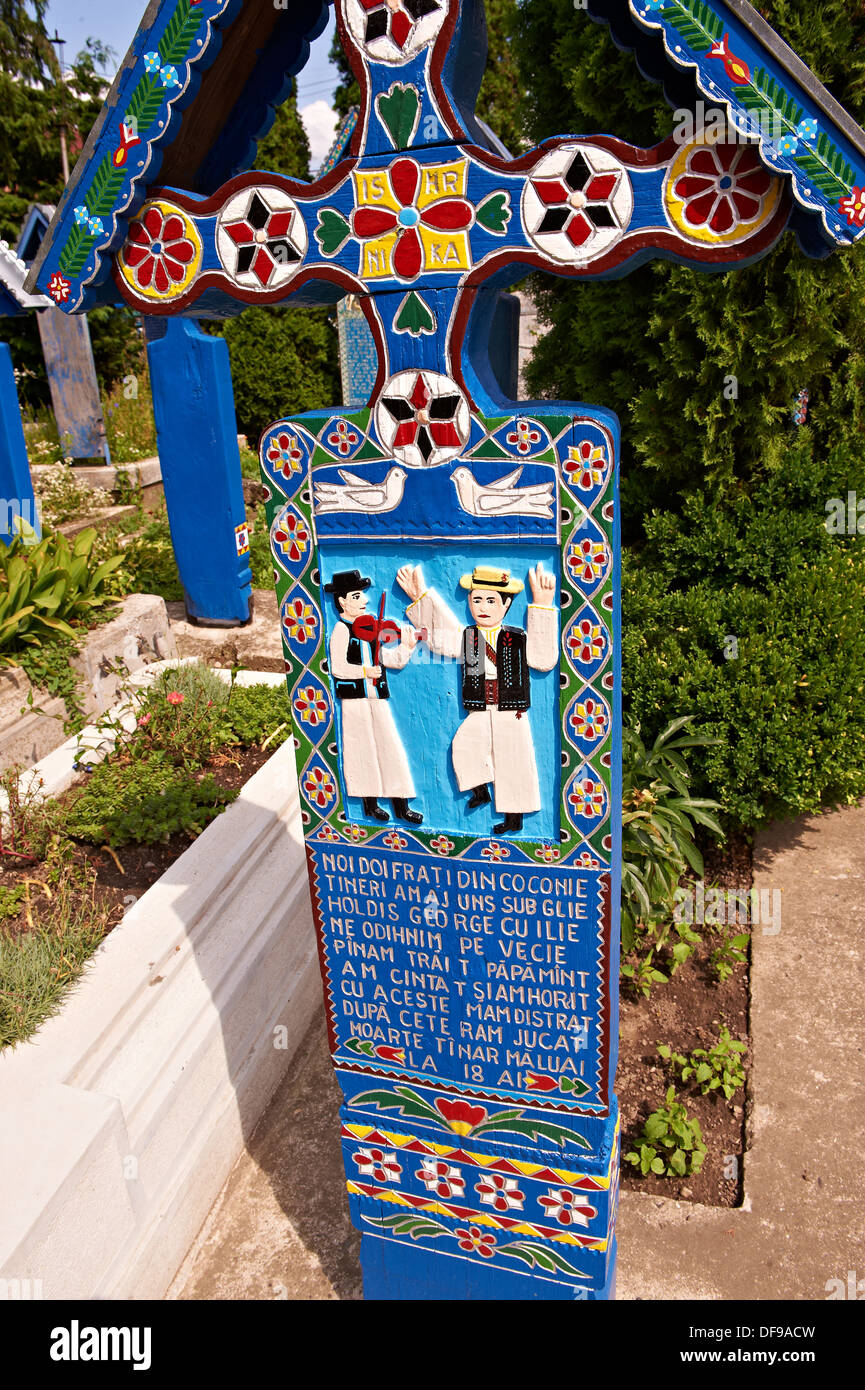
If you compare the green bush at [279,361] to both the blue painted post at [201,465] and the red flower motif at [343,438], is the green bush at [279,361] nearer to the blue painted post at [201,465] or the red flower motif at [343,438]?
the blue painted post at [201,465]

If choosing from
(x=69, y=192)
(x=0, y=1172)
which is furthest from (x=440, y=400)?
(x=0, y=1172)

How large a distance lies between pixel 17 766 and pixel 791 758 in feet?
10.2

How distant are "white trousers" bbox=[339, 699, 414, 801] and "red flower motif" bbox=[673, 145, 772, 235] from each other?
1.06 metres

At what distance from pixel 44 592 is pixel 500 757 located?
3274 millimetres

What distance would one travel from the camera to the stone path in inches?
102

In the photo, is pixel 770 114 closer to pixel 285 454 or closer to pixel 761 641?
pixel 285 454

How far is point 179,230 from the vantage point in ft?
6.03

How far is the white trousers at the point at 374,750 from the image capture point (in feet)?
6.52

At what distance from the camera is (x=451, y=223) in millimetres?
1684

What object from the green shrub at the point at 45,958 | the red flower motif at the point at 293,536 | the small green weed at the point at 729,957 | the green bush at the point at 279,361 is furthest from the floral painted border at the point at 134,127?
the green bush at the point at 279,361

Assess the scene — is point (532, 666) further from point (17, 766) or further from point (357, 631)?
point (17, 766)

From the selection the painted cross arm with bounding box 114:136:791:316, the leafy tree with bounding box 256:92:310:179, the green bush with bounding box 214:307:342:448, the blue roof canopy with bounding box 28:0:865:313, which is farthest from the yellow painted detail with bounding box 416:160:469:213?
the green bush with bounding box 214:307:342:448

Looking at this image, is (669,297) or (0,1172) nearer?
(0,1172)

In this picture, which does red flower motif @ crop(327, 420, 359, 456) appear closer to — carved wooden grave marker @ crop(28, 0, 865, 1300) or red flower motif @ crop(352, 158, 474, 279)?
carved wooden grave marker @ crop(28, 0, 865, 1300)
